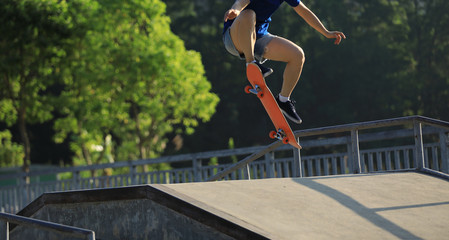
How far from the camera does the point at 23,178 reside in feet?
51.0

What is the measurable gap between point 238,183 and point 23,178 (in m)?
10.7

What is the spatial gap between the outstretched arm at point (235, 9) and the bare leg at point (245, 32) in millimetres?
181

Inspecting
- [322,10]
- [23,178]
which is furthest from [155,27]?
[322,10]

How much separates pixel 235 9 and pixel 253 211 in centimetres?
189

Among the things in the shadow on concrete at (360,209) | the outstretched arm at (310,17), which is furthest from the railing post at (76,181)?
the outstretched arm at (310,17)

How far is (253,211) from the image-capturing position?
17.7 feet

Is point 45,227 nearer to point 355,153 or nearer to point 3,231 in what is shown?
point 3,231

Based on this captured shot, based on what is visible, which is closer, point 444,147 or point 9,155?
point 444,147

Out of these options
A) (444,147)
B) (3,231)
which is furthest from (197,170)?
(3,231)

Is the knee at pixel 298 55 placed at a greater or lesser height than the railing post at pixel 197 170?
greater

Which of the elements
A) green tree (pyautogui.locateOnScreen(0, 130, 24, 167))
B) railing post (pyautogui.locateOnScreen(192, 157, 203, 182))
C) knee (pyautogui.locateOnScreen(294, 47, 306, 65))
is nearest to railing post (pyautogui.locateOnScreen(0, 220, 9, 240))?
knee (pyautogui.locateOnScreen(294, 47, 306, 65))

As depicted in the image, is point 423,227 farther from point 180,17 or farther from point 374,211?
point 180,17

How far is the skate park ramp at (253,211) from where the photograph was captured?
5.08 meters

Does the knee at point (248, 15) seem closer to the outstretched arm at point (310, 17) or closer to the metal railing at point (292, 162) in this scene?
the outstretched arm at point (310, 17)
